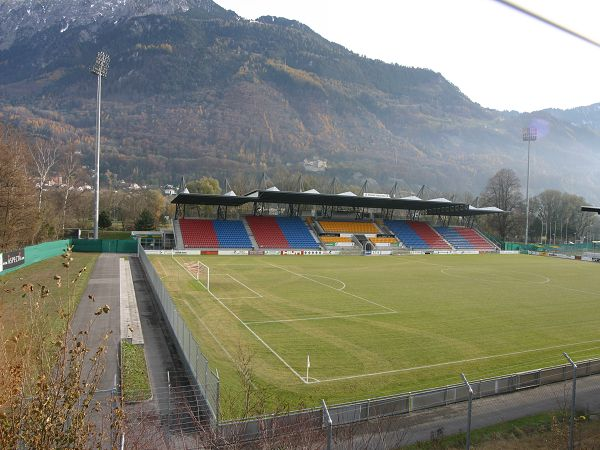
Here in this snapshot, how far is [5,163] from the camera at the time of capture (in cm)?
4375

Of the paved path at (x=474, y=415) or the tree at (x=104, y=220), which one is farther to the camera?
the tree at (x=104, y=220)

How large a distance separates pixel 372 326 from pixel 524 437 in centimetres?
1181

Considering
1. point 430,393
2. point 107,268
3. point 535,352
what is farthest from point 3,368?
point 107,268

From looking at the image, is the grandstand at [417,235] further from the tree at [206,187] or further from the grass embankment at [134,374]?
Result: the grass embankment at [134,374]

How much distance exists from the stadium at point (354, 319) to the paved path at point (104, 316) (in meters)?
2.56

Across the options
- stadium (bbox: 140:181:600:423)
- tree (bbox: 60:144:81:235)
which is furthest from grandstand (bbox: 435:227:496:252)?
tree (bbox: 60:144:81:235)

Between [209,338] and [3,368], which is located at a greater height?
[3,368]

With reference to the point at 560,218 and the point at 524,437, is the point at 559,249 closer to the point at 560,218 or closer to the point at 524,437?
the point at 560,218

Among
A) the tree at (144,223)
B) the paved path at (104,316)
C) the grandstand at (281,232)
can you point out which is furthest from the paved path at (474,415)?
the tree at (144,223)

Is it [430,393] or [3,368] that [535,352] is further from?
[3,368]

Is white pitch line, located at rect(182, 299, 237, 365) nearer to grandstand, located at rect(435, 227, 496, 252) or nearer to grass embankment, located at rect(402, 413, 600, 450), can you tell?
grass embankment, located at rect(402, 413, 600, 450)

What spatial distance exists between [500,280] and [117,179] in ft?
522

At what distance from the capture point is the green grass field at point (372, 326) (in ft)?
54.5

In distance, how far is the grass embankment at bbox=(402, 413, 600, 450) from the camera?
11383mm
